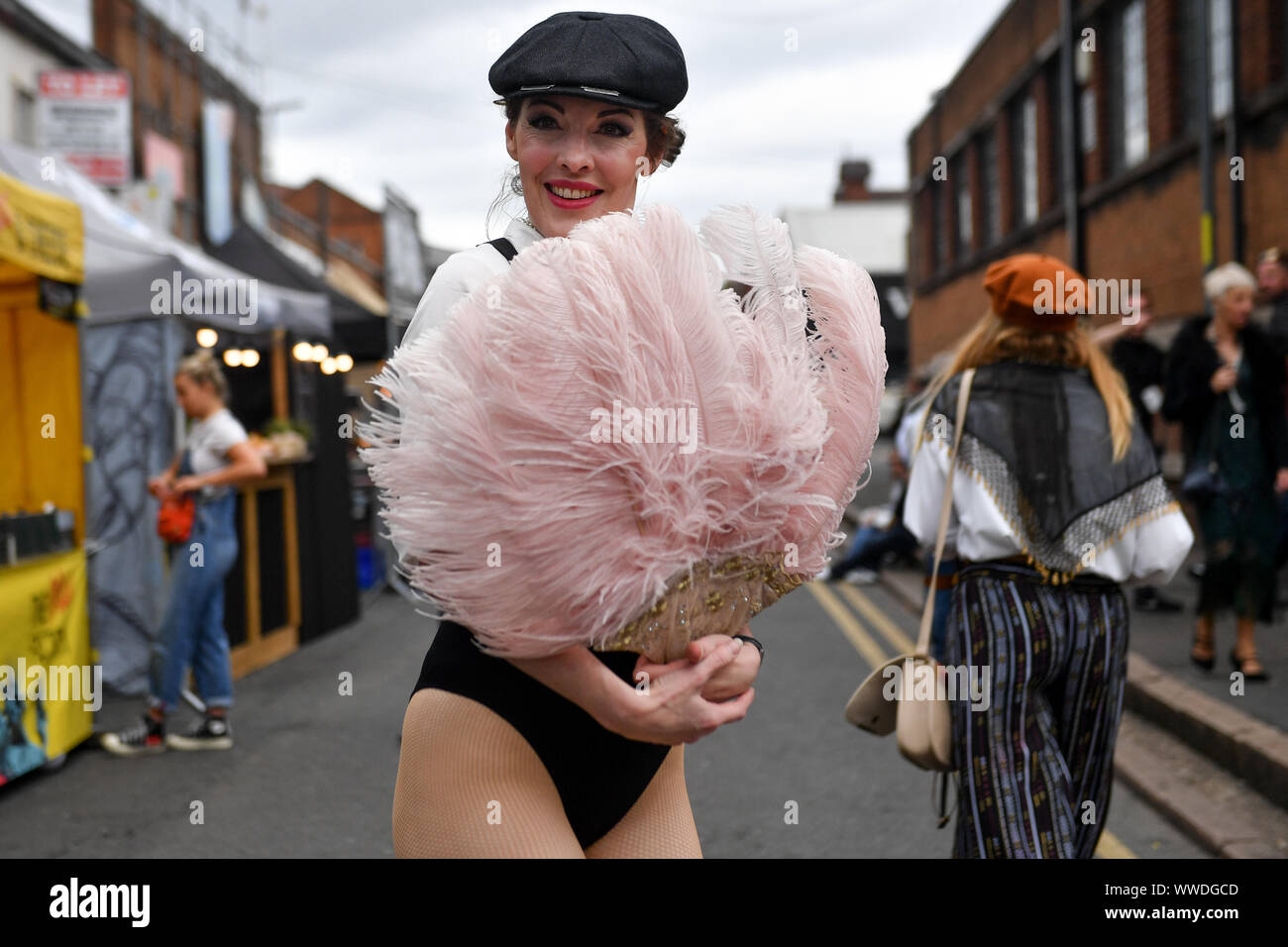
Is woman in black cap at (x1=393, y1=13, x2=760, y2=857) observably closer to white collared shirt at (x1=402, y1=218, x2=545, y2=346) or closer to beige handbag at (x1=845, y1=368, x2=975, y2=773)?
white collared shirt at (x1=402, y1=218, x2=545, y2=346)

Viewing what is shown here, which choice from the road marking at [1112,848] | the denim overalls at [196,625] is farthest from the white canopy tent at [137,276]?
the road marking at [1112,848]

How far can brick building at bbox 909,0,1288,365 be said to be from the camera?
12359 mm

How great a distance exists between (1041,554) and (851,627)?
661cm

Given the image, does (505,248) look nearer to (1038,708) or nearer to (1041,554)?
(1041,554)

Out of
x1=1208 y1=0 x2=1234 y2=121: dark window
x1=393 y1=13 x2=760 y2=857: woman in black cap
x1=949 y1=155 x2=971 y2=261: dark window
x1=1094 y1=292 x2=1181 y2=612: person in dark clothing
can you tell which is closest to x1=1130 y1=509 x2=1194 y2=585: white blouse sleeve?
x1=393 y1=13 x2=760 y2=857: woman in black cap

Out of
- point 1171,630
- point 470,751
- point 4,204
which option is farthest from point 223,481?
point 1171,630

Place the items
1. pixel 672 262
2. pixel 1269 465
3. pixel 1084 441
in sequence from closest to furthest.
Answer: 1. pixel 672 262
2. pixel 1084 441
3. pixel 1269 465

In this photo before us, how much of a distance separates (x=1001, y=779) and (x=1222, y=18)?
528 inches

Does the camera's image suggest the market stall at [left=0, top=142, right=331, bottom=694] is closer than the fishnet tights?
No

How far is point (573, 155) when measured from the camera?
72.3 inches
